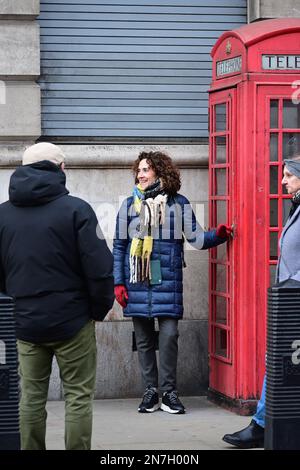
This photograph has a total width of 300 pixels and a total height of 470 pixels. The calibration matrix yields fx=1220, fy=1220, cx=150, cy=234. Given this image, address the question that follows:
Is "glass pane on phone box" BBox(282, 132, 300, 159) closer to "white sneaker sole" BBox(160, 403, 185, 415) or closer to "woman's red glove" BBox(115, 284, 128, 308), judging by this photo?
"woman's red glove" BBox(115, 284, 128, 308)

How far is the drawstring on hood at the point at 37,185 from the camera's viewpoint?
6.25m

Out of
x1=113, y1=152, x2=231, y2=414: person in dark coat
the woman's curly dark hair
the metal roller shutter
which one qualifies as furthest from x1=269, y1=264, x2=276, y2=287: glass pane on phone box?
the metal roller shutter

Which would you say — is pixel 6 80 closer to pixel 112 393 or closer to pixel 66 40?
pixel 66 40

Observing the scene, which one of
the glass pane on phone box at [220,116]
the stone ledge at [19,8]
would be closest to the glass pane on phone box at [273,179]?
the glass pane on phone box at [220,116]

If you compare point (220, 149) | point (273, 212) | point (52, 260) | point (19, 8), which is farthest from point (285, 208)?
point (52, 260)

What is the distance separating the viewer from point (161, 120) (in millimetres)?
9727

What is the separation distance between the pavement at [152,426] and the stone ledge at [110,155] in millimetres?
1824

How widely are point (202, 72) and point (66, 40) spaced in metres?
1.13

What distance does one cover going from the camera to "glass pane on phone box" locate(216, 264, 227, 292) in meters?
8.95

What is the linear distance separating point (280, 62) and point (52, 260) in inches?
116

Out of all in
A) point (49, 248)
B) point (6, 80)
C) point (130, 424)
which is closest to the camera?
point (49, 248)

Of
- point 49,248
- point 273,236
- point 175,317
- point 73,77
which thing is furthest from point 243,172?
point 49,248

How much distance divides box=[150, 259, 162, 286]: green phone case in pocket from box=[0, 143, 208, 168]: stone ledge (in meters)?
1.09

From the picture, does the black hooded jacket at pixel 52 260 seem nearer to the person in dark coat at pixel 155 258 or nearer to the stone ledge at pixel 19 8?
the person in dark coat at pixel 155 258
